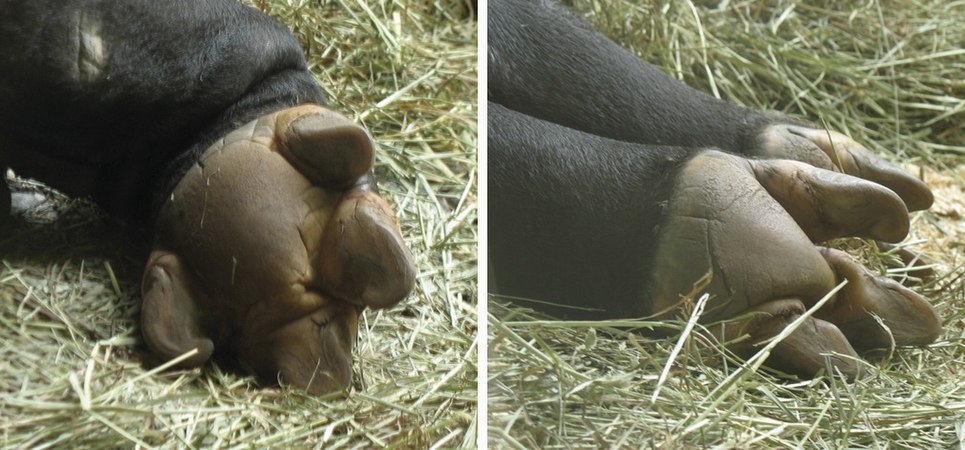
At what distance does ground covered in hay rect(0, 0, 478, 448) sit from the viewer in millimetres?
1089

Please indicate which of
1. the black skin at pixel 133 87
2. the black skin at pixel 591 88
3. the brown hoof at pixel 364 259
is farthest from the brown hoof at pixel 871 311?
the black skin at pixel 133 87

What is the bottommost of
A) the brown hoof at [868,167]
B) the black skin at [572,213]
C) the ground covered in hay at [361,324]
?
the ground covered in hay at [361,324]

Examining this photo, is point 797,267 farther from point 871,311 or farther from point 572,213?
point 572,213

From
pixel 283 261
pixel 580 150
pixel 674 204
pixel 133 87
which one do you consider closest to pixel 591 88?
pixel 580 150

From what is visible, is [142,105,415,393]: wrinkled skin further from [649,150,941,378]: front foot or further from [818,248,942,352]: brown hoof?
[818,248,942,352]: brown hoof

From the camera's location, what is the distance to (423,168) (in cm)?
159

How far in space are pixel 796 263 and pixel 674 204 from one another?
15cm

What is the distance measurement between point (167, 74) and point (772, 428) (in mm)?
849

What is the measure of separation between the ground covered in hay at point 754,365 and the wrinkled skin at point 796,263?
0.02 meters

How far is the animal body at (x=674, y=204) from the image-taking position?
1.08m

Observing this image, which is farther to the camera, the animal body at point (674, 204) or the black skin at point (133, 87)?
the black skin at point (133, 87)

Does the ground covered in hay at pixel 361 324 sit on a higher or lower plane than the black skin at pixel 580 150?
lower

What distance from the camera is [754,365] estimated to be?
3.50 feet

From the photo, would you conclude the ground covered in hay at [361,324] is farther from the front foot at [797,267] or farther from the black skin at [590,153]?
the front foot at [797,267]
